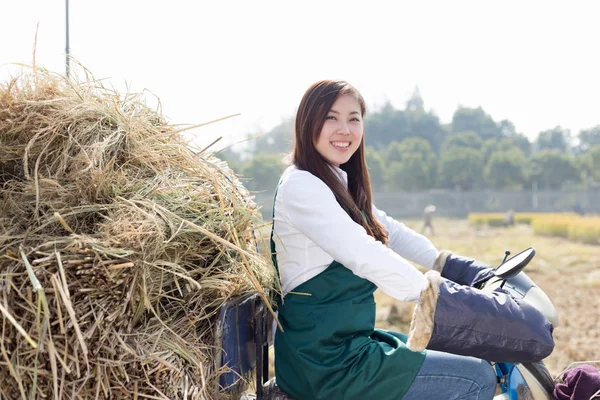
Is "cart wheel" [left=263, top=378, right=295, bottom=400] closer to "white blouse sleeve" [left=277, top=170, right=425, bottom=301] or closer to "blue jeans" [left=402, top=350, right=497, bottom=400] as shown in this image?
"blue jeans" [left=402, top=350, right=497, bottom=400]

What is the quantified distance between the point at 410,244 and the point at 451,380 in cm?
93

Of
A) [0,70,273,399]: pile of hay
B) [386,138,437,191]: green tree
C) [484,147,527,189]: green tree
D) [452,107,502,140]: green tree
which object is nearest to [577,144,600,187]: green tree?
[484,147,527,189]: green tree

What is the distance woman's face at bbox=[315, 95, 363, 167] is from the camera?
2189mm

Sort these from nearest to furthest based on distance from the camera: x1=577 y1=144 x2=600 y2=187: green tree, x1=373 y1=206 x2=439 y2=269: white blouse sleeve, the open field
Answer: x1=373 y1=206 x2=439 y2=269: white blouse sleeve, the open field, x1=577 y1=144 x2=600 y2=187: green tree

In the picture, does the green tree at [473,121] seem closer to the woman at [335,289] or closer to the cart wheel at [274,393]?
the woman at [335,289]

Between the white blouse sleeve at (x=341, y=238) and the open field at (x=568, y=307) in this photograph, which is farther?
the open field at (x=568, y=307)

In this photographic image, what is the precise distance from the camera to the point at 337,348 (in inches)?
73.4

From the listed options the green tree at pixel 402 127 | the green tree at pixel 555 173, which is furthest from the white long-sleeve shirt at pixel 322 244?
the green tree at pixel 402 127

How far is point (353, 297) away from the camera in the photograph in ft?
6.41

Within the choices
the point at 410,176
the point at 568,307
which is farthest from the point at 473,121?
the point at 568,307

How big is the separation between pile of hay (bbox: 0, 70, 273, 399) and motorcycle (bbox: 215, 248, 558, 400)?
5 cm

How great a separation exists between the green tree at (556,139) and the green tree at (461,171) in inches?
1400

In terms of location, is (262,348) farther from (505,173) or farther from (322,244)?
(505,173)

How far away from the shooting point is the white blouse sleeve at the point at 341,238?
1794 mm
